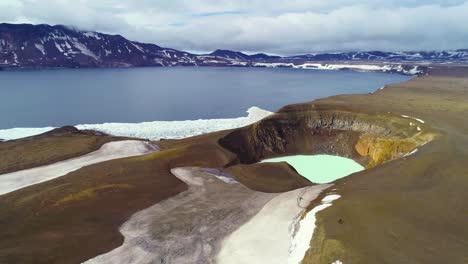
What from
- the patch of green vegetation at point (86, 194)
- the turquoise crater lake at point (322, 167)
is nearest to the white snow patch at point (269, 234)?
the turquoise crater lake at point (322, 167)

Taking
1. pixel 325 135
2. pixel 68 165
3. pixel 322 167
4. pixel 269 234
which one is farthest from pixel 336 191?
pixel 68 165

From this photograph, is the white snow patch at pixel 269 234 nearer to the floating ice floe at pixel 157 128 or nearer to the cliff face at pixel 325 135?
the cliff face at pixel 325 135

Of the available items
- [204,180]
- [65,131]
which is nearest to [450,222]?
[204,180]

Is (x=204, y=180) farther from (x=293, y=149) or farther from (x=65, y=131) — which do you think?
(x=65, y=131)

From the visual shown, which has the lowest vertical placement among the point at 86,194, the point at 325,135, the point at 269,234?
the point at 325,135

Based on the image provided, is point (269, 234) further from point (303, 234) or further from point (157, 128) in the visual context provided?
point (157, 128)

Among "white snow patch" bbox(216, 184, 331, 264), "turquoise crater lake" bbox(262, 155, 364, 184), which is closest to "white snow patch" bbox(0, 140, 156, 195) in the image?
"turquoise crater lake" bbox(262, 155, 364, 184)
